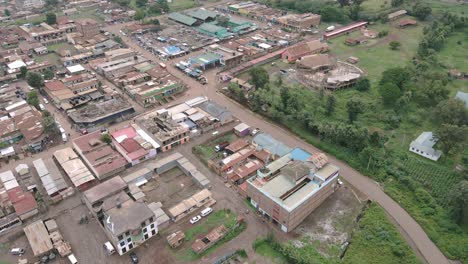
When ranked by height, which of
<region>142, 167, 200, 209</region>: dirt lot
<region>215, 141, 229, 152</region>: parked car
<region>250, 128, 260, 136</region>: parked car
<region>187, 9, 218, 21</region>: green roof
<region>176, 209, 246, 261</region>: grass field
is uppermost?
<region>187, 9, 218, 21</region>: green roof

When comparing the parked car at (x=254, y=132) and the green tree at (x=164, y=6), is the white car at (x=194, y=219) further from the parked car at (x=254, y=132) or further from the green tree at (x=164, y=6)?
the green tree at (x=164, y=6)

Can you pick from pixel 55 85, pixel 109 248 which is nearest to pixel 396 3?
pixel 55 85

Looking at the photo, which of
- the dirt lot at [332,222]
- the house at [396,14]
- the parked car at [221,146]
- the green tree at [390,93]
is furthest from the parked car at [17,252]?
the house at [396,14]

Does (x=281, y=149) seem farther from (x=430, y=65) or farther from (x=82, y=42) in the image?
(x=82, y=42)

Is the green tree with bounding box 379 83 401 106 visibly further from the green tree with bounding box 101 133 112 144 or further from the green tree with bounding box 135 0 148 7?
the green tree with bounding box 135 0 148 7

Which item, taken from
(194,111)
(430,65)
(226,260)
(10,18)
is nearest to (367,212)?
(226,260)

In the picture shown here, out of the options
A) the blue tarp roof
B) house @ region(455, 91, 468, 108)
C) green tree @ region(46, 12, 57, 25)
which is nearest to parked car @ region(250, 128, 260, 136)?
the blue tarp roof
